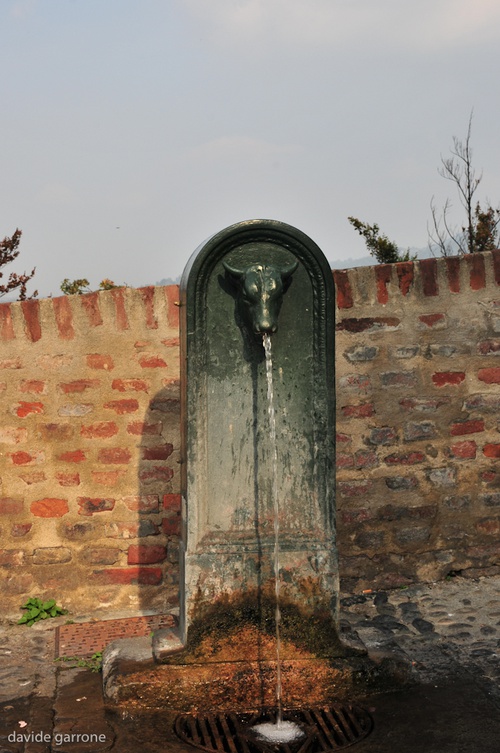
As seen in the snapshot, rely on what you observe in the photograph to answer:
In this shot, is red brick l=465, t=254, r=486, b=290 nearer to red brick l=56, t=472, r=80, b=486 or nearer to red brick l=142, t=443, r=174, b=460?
red brick l=142, t=443, r=174, b=460

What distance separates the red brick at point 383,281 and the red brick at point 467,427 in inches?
34.2

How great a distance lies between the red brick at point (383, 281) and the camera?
5141 mm

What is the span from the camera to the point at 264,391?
3834 millimetres

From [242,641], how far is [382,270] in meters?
2.35

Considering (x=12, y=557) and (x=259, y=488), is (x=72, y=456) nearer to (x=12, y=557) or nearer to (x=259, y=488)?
(x=12, y=557)

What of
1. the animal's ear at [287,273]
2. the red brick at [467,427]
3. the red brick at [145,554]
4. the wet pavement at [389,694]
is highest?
the animal's ear at [287,273]

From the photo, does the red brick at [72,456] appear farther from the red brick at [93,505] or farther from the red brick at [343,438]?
the red brick at [343,438]

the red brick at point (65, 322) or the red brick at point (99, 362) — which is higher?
the red brick at point (65, 322)

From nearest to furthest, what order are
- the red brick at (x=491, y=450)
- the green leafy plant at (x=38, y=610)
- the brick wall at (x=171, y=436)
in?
1. the green leafy plant at (x=38, y=610)
2. the brick wall at (x=171, y=436)
3. the red brick at (x=491, y=450)

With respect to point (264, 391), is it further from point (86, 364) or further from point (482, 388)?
point (482, 388)

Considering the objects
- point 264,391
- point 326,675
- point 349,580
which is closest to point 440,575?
point 349,580

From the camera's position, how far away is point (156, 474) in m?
5.12

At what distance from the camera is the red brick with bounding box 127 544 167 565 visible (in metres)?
5.12

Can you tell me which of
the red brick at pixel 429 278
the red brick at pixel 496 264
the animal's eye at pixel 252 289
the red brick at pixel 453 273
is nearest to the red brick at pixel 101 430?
the animal's eye at pixel 252 289
